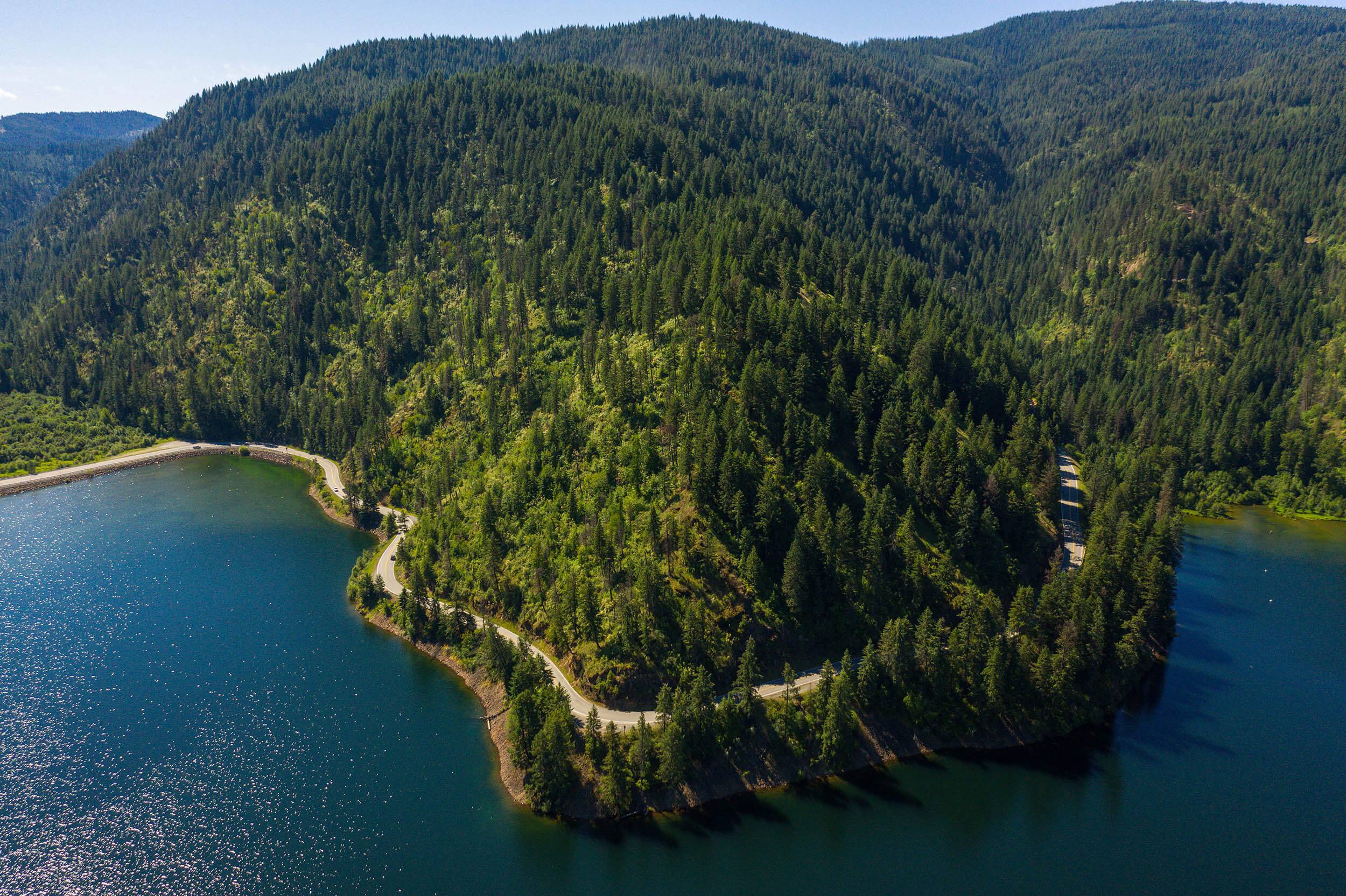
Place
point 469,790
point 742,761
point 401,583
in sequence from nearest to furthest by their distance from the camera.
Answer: point 469,790 → point 742,761 → point 401,583

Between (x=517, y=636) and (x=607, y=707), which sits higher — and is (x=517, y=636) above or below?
above

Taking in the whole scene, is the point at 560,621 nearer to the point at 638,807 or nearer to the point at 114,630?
the point at 638,807

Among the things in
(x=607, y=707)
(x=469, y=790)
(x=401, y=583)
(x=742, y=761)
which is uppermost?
(x=607, y=707)

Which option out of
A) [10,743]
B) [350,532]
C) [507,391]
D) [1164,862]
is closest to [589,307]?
[507,391]

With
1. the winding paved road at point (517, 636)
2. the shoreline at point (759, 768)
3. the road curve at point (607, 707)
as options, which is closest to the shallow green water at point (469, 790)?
the shoreline at point (759, 768)

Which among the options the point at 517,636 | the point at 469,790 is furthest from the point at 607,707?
the point at 517,636

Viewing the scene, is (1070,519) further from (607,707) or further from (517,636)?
(517,636)

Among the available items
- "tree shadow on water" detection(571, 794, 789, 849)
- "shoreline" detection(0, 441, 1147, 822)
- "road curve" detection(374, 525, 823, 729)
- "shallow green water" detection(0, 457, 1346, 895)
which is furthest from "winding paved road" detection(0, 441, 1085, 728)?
"tree shadow on water" detection(571, 794, 789, 849)

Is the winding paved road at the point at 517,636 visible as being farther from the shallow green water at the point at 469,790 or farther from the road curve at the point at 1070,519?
the shallow green water at the point at 469,790

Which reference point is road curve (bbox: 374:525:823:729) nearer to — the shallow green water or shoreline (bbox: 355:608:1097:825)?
shoreline (bbox: 355:608:1097:825)
